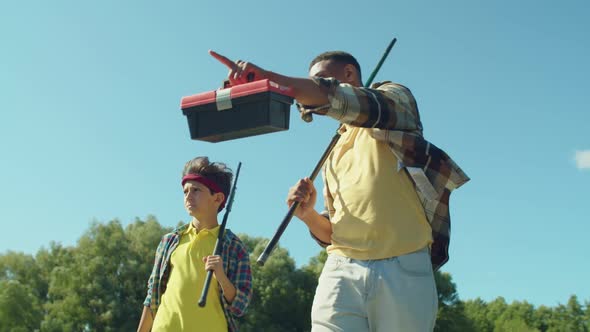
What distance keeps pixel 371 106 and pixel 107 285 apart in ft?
119

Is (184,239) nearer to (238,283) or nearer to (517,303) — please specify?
(238,283)

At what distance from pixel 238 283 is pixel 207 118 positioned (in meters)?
2.44

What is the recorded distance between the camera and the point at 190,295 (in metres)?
5.02

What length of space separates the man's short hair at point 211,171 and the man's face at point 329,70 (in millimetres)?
1912

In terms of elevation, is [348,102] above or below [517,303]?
below

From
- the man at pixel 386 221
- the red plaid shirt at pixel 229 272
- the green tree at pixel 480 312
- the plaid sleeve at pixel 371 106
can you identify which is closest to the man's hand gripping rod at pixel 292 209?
the man at pixel 386 221

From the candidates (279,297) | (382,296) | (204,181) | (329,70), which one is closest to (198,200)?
(204,181)

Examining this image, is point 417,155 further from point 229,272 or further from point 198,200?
point 198,200

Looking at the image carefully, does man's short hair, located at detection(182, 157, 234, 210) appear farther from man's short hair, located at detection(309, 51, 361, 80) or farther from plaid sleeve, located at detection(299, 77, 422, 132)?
plaid sleeve, located at detection(299, 77, 422, 132)

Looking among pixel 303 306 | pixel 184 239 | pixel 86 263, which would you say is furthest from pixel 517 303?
pixel 184 239

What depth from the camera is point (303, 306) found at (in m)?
40.8

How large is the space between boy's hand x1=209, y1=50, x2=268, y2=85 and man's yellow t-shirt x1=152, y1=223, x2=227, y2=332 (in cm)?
253

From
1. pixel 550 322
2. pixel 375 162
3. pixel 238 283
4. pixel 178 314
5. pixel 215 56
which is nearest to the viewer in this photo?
pixel 215 56

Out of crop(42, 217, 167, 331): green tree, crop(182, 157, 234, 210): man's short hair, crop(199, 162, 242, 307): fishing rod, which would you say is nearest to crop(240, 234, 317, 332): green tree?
crop(42, 217, 167, 331): green tree
